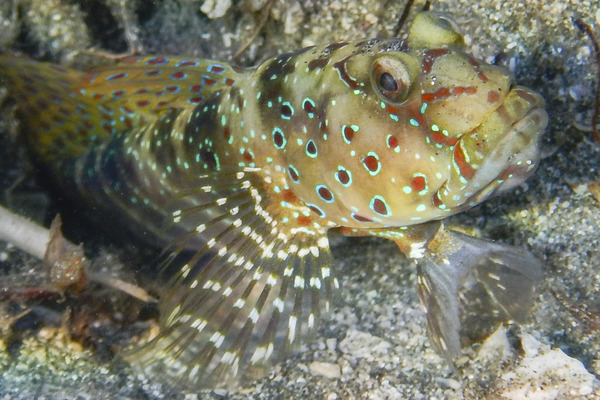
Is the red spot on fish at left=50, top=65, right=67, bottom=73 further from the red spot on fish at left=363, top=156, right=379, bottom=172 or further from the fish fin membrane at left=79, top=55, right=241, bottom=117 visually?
the red spot on fish at left=363, top=156, right=379, bottom=172

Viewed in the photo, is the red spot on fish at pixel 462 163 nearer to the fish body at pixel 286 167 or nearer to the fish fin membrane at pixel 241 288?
the fish body at pixel 286 167

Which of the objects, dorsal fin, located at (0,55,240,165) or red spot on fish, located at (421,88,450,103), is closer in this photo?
red spot on fish, located at (421,88,450,103)

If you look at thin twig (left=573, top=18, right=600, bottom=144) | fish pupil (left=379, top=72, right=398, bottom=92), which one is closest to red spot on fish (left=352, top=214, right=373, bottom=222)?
fish pupil (left=379, top=72, right=398, bottom=92)

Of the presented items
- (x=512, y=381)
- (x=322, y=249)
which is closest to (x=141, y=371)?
(x=322, y=249)

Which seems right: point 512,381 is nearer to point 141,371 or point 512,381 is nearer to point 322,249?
point 322,249

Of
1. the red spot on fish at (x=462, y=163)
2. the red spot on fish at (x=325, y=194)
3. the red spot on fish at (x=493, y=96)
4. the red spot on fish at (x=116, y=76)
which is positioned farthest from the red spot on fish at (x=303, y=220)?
the red spot on fish at (x=116, y=76)

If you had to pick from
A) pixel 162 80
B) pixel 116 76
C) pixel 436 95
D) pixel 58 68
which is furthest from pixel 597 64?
pixel 58 68

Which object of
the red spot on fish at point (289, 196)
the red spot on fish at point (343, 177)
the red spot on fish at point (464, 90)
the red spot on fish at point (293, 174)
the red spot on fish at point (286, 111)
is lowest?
the red spot on fish at point (289, 196)

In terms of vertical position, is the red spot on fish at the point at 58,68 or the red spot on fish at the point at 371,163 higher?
the red spot on fish at the point at 371,163
